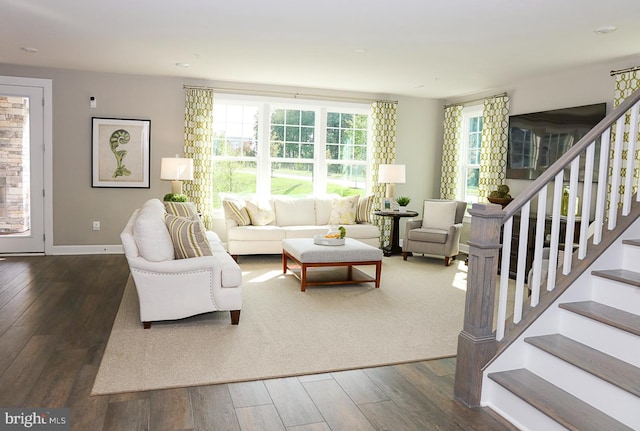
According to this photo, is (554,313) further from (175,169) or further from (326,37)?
(175,169)

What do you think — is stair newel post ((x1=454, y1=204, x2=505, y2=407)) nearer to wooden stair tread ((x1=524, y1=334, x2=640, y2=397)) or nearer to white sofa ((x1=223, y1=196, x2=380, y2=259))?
wooden stair tread ((x1=524, y1=334, x2=640, y2=397))

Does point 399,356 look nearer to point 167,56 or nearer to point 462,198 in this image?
point 167,56

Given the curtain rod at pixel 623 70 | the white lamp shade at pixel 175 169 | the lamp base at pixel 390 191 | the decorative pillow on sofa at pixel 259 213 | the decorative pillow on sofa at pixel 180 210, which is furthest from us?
the lamp base at pixel 390 191

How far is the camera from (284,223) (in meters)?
7.41

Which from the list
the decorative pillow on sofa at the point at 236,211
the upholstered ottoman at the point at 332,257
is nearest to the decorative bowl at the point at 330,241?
the upholstered ottoman at the point at 332,257

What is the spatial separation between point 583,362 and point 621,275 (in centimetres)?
65

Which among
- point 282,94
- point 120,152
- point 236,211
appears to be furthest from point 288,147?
point 120,152

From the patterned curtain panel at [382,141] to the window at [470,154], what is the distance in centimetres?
116

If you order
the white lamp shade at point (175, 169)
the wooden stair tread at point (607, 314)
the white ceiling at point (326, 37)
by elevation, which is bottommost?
the wooden stair tread at point (607, 314)

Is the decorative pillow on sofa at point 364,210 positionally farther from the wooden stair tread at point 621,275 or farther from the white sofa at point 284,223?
the wooden stair tread at point 621,275

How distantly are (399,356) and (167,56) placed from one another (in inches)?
168

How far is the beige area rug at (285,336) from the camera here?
3229 mm

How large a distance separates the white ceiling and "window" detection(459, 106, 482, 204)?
3.95 feet

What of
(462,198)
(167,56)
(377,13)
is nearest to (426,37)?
(377,13)
